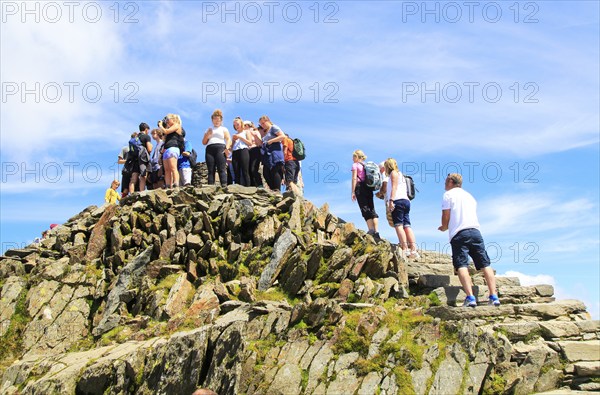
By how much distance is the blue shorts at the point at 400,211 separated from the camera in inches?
682

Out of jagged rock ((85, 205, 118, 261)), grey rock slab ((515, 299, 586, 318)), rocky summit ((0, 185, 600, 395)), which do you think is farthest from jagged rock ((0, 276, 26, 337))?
grey rock slab ((515, 299, 586, 318))

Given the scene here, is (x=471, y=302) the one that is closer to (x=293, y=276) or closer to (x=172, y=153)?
(x=293, y=276)

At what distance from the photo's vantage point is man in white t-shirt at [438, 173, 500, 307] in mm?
13297

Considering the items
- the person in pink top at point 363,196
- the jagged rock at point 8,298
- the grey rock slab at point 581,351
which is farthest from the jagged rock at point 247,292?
the grey rock slab at point 581,351

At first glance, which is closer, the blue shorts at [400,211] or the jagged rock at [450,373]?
→ the jagged rock at [450,373]

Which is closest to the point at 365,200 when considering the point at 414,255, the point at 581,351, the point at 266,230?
→ the point at 414,255

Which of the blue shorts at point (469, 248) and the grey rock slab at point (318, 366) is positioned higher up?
the blue shorts at point (469, 248)

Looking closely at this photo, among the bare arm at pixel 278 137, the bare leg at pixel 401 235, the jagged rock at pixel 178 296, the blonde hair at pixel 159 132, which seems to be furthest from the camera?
the blonde hair at pixel 159 132

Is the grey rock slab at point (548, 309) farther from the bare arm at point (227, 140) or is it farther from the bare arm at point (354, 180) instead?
the bare arm at point (227, 140)

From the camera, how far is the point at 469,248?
13.4 m

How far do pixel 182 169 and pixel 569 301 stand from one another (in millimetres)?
14103

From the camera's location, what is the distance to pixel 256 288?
55.4 feet

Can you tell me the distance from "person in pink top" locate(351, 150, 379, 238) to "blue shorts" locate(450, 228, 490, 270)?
5.68 meters

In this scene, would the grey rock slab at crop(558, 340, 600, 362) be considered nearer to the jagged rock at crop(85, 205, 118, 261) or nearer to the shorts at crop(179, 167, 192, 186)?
the jagged rock at crop(85, 205, 118, 261)
